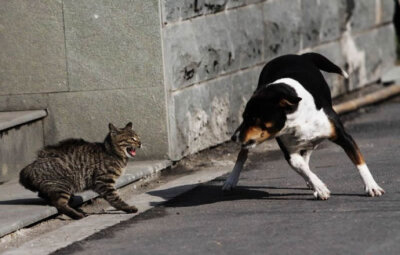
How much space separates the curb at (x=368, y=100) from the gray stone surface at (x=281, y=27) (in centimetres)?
94

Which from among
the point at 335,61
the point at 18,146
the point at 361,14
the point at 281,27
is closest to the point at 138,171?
the point at 18,146

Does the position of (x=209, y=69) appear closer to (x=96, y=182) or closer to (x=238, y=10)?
(x=238, y=10)

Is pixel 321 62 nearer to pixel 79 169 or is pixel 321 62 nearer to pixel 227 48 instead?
pixel 227 48

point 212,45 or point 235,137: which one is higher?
point 212,45

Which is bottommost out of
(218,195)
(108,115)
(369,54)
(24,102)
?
(218,195)

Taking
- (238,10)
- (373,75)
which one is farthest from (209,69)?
(373,75)

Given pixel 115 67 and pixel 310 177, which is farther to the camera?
pixel 115 67

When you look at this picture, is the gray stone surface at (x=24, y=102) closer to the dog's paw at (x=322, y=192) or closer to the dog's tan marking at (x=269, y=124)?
the dog's tan marking at (x=269, y=124)

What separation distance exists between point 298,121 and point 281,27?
15.3 feet

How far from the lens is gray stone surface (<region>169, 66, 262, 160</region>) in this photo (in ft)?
34.0

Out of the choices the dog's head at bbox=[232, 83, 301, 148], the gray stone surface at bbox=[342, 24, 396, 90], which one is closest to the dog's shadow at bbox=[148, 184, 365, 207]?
the dog's head at bbox=[232, 83, 301, 148]

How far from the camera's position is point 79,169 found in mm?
8586

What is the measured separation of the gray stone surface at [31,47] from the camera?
10180 mm

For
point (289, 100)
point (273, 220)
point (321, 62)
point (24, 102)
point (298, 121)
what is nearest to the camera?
point (273, 220)
